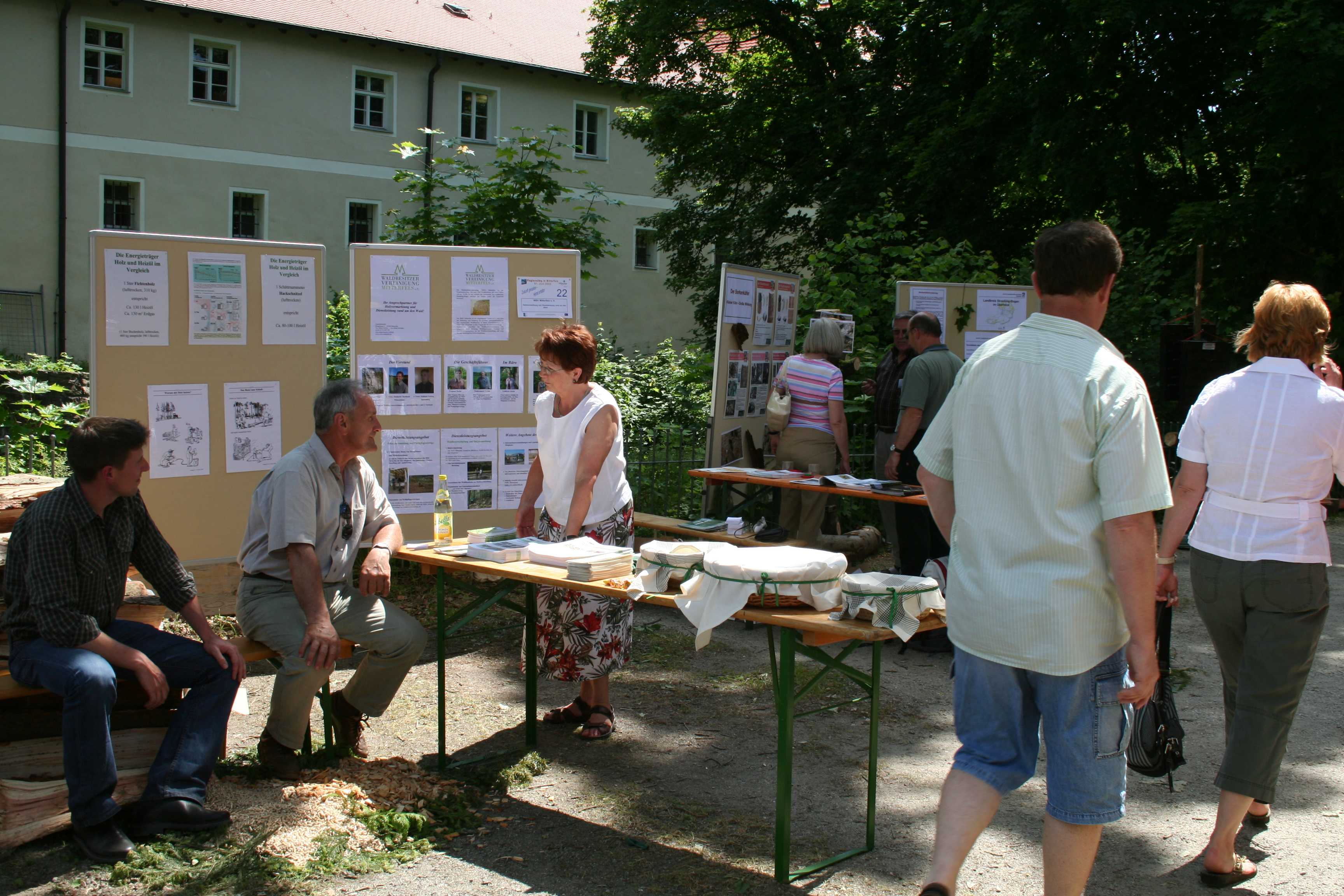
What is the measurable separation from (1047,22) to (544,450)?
35.3 ft

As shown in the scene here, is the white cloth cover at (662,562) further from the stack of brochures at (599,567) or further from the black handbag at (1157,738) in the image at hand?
the black handbag at (1157,738)

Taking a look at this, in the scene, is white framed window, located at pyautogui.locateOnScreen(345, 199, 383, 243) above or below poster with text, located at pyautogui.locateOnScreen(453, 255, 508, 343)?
above

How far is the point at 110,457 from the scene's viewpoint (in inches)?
136

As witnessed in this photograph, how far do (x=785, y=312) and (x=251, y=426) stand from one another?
455cm

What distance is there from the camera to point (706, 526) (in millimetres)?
6930

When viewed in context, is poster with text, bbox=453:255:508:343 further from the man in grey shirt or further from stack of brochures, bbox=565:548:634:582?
stack of brochures, bbox=565:548:634:582

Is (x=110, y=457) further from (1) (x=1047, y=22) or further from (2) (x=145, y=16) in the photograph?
(2) (x=145, y=16)

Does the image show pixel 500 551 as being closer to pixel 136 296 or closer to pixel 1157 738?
pixel 1157 738

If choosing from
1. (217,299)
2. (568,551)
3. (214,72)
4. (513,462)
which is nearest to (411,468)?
(513,462)

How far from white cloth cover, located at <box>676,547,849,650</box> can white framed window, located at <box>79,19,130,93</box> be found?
2335 centimetres

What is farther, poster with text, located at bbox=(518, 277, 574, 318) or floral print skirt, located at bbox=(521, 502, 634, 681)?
poster with text, located at bbox=(518, 277, 574, 318)

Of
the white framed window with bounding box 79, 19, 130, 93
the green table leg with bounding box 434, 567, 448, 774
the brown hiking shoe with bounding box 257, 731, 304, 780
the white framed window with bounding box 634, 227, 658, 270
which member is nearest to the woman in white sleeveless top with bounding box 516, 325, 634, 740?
A: the green table leg with bounding box 434, 567, 448, 774

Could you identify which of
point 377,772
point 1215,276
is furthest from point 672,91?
point 377,772

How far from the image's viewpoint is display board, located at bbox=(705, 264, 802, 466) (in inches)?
317
